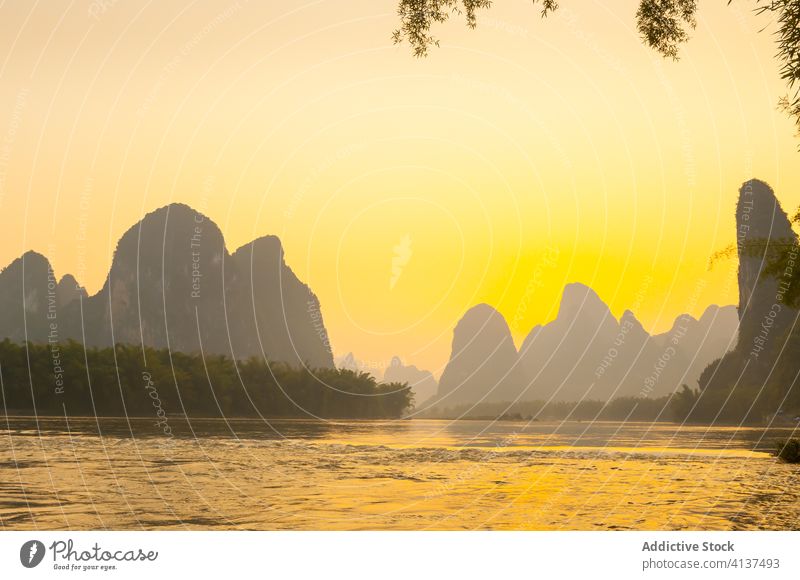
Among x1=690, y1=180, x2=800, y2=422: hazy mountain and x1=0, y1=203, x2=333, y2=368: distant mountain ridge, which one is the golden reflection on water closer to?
x1=690, y1=180, x2=800, y2=422: hazy mountain

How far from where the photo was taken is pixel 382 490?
2141 cm

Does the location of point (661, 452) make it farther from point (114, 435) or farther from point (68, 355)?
point (68, 355)

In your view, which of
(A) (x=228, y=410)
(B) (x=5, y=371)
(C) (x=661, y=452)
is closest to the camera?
(C) (x=661, y=452)

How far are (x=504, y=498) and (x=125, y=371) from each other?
96684 mm

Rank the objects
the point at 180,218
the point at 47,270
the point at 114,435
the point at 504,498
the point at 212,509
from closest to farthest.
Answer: the point at 212,509 → the point at 504,498 → the point at 114,435 → the point at 47,270 → the point at 180,218

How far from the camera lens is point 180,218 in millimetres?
192875

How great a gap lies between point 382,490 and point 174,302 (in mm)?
173040

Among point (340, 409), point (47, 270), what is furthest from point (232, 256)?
point (340, 409)

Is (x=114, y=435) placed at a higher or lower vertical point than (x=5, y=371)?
lower
